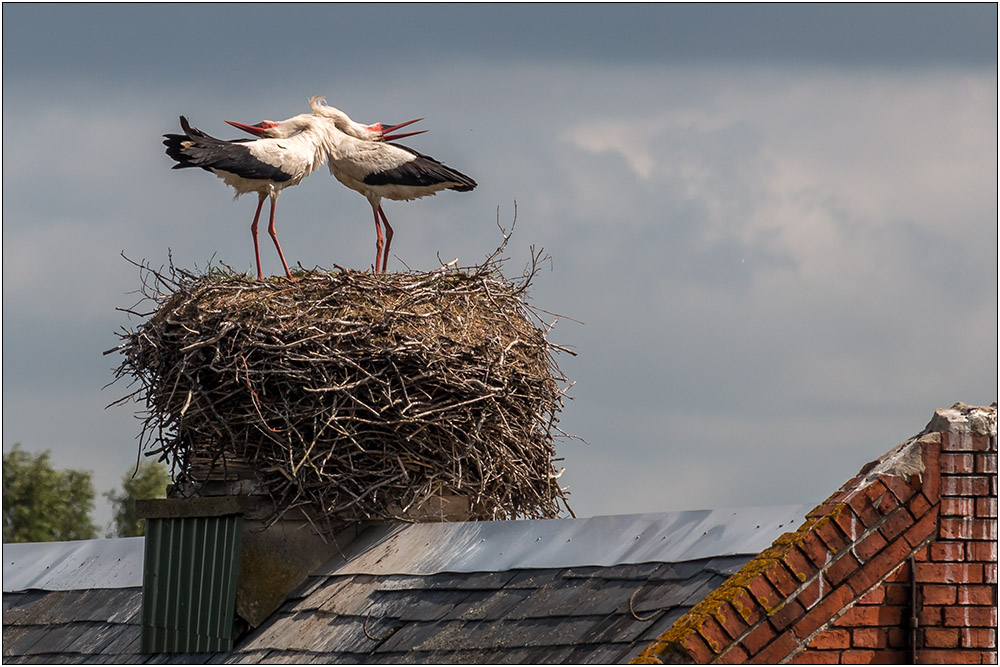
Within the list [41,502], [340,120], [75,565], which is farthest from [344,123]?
[41,502]

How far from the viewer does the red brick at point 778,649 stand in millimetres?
6055

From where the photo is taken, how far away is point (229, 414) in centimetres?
918

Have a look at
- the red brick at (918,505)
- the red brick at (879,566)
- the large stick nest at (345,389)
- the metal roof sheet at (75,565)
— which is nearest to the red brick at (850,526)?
the red brick at (879,566)

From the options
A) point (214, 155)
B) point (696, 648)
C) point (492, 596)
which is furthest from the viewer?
point (214, 155)

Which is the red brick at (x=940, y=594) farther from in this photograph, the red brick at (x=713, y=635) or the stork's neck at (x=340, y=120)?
the stork's neck at (x=340, y=120)

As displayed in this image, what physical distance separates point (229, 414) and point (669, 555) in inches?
127

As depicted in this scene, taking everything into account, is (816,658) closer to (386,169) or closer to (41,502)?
(386,169)

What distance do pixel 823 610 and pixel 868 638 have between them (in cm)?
23

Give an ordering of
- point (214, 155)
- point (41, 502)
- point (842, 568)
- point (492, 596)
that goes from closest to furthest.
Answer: point (842, 568)
point (492, 596)
point (214, 155)
point (41, 502)

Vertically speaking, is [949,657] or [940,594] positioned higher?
[940,594]

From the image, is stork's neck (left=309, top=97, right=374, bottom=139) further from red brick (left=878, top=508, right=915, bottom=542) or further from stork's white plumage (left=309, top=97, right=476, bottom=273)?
red brick (left=878, top=508, right=915, bottom=542)

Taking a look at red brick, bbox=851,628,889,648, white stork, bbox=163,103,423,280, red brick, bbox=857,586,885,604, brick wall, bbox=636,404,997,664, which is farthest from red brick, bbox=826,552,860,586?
white stork, bbox=163,103,423,280

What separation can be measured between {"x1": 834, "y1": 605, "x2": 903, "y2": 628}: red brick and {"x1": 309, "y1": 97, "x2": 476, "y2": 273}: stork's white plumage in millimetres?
5740

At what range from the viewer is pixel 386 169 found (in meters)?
11.2
